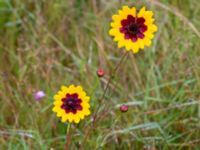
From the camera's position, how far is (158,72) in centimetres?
219

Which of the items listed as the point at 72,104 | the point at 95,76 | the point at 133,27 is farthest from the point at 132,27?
the point at 95,76

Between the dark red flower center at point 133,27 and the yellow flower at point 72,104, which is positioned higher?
the dark red flower center at point 133,27

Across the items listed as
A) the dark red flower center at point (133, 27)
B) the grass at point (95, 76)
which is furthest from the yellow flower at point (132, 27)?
the grass at point (95, 76)

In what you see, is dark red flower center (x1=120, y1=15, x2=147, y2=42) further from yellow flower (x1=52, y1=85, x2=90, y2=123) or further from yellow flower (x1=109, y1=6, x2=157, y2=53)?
yellow flower (x1=52, y1=85, x2=90, y2=123)

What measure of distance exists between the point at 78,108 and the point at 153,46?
90cm

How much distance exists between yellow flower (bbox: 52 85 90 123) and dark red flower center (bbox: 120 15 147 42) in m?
0.22

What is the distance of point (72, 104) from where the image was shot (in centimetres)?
151

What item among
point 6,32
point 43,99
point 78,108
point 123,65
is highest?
point 6,32

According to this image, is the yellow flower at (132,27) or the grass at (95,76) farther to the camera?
the grass at (95,76)

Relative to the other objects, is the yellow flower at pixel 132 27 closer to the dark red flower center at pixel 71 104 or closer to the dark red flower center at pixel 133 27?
the dark red flower center at pixel 133 27

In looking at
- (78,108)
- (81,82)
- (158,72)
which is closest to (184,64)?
(158,72)

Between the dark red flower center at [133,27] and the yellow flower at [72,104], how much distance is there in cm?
22

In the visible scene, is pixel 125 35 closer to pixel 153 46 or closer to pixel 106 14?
pixel 153 46

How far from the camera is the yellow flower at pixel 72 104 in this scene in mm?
1490
